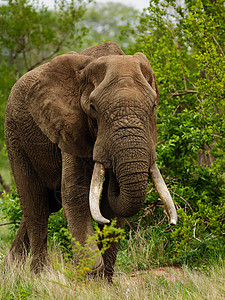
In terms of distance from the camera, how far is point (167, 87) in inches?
283

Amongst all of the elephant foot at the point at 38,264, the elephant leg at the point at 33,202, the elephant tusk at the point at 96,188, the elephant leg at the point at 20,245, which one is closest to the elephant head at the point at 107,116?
the elephant tusk at the point at 96,188

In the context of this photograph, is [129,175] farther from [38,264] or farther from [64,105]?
[38,264]

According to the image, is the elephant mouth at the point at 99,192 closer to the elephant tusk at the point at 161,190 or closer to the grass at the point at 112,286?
the elephant tusk at the point at 161,190

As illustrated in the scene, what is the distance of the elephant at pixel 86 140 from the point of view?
3.88m

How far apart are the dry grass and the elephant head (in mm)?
697

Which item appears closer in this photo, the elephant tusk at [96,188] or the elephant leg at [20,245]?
the elephant tusk at [96,188]

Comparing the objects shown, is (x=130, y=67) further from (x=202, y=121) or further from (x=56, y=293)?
(x=202, y=121)

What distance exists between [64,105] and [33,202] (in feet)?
5.58

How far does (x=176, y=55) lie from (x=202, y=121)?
131cm

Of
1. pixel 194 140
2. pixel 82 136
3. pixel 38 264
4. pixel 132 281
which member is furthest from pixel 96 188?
pixel 194 140

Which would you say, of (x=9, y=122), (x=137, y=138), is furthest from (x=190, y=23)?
(x=137, y=138)

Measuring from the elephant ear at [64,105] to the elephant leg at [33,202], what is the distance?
122 centimetres

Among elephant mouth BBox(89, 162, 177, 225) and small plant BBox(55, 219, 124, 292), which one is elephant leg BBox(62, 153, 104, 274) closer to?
small plant BBox(55, 219, 124, 292)

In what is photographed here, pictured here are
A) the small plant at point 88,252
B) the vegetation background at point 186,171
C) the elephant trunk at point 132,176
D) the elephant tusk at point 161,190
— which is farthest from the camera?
the vegetation background at point 186,171
